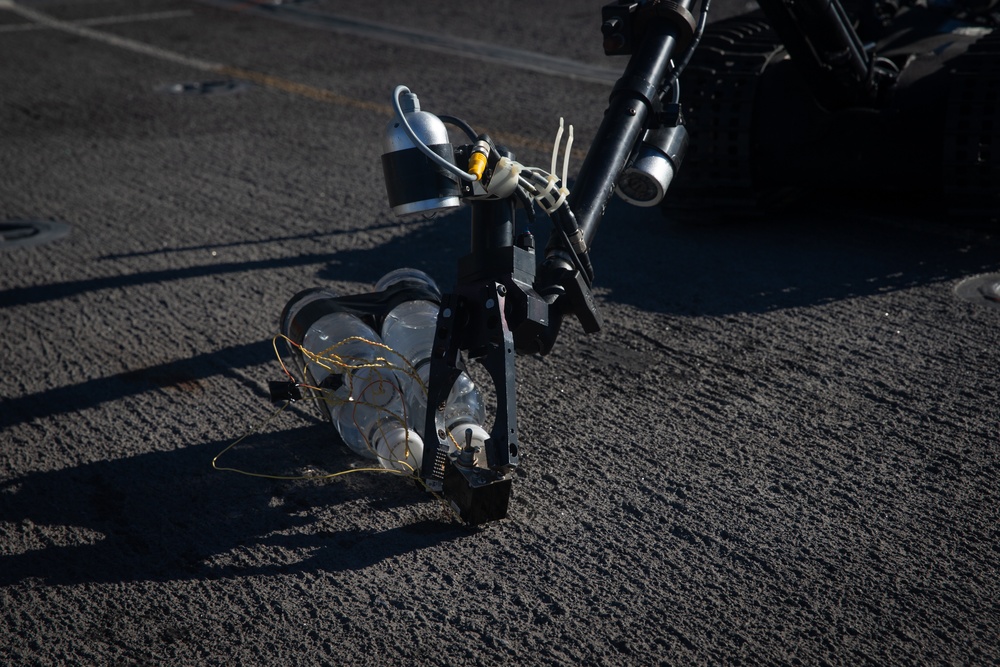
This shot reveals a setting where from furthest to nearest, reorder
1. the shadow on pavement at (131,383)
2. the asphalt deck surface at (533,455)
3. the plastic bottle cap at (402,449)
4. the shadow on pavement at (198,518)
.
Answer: the shadow on pavement at (131,383) < the plastic bottle cap at (402,449) < the shadow on pavement at (198,518) < the asphalt deck surface at (533,455)

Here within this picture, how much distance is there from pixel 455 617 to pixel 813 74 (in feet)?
10.7

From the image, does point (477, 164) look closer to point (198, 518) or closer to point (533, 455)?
point (533, 455)

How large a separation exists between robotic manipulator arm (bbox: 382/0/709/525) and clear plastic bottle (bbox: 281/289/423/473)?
22 cm

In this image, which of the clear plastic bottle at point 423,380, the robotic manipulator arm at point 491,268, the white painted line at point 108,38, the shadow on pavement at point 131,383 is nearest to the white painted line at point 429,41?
the white painted line at point 108,38

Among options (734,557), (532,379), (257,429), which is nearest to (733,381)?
(532,379)

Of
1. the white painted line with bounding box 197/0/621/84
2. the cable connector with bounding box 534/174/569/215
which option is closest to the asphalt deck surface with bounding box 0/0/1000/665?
the cable connector with bounding box 534/174/569/215

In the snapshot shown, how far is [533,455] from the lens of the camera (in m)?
3.52

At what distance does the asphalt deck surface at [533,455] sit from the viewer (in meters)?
2.76

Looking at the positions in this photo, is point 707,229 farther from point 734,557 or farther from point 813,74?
point 734,557

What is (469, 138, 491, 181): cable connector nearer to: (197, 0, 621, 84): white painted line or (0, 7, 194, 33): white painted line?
(197, 0, 621, 84): white painted line

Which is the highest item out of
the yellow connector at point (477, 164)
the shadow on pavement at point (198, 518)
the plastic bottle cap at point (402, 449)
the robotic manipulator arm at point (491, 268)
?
the yellow connector at point (477, 164)

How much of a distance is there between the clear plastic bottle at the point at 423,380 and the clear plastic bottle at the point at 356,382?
0.16ft

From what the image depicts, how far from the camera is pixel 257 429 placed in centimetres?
373

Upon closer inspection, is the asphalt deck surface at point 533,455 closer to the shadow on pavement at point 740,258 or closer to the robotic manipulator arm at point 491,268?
the shadow on pavement at point 740,258
